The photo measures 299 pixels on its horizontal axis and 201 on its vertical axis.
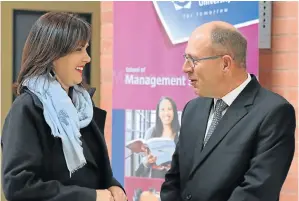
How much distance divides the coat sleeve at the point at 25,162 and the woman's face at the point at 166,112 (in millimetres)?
1382

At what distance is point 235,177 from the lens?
6.35ft

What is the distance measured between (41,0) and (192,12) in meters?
1.33

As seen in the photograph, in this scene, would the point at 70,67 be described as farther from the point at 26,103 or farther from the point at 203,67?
the point at 203,67

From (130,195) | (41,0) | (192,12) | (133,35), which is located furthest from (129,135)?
(41,0)

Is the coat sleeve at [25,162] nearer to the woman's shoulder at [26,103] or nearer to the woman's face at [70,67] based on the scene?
the woman's shoulder at [26,103]

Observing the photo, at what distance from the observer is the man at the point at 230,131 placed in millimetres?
1885

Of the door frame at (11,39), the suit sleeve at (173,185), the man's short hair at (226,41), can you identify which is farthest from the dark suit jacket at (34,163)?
the door frame at (11,39)

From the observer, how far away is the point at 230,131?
77.8 inches

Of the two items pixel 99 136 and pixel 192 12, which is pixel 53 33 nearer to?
pixel 99 136

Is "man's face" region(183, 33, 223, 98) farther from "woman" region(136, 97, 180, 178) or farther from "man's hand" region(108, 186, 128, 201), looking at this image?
"woman" region(136, 97, 180, 178)

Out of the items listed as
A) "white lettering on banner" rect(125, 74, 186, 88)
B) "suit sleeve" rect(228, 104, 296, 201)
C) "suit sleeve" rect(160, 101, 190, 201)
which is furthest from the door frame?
"suit sleeve" rect(228, 104, 296, 201)

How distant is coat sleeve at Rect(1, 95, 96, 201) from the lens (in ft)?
5.82

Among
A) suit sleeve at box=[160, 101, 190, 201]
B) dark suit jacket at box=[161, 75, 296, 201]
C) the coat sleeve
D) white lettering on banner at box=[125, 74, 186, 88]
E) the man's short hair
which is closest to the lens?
the coat sleeve

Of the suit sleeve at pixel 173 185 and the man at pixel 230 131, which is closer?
the man at pixel 230 131
